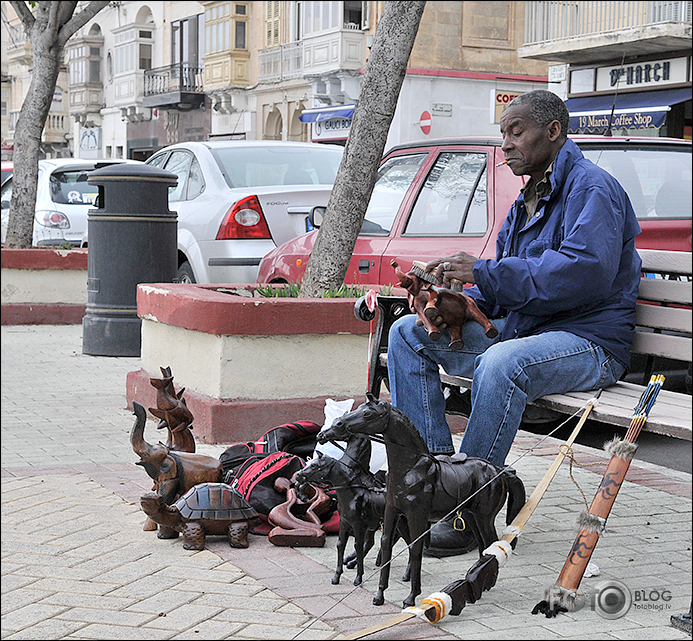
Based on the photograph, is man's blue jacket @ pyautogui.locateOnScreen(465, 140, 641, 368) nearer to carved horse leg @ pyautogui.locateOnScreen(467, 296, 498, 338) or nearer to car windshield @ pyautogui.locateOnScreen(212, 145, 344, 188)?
carved horse leg @ pyautogui.locateOnScreen(467, 296, 498, 338)

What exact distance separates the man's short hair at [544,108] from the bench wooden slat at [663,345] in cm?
80

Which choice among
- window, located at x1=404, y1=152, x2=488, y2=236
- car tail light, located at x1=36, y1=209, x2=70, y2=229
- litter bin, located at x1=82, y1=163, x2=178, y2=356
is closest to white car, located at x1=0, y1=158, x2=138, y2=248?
car tail light, located at x1=36, y1=209, x2=70, y2=229

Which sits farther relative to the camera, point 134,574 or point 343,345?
point 343,345

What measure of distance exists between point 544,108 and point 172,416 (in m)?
1.94

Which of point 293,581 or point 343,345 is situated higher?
point 343,345

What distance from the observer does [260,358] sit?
18.5ft

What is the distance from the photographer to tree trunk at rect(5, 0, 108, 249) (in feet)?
40.9

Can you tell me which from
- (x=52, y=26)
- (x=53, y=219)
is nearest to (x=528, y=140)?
(x=52, y=26)

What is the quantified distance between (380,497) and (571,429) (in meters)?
0.77

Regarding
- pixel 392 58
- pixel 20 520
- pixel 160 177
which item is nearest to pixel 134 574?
pixel 20 520

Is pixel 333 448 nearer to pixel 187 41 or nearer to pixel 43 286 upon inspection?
pixel 43 286

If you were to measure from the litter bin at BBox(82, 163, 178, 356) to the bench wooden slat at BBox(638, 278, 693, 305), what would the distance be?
17.6 ft

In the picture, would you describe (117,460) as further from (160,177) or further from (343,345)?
(160,177)

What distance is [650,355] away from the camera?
3.94 m
